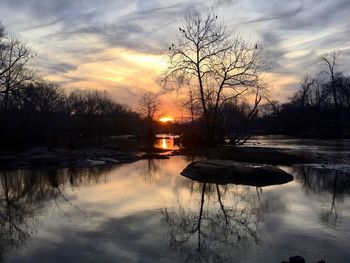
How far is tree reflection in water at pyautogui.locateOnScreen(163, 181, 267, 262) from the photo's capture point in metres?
8.13

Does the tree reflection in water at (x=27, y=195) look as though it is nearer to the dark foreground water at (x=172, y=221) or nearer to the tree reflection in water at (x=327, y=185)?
the dark foreground water at (x=172, y=221)

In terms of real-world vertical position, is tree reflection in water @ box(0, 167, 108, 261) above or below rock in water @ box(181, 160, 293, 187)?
below

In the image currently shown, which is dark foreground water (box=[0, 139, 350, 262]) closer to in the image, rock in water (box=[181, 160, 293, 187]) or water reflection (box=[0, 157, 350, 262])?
water reflection (box=[0, 157, 350, 262])

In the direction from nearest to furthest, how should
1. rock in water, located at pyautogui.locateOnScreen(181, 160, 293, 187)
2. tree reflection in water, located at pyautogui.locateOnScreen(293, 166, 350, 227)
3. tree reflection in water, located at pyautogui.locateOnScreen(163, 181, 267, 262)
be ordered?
tree reflection in water, located at pyautogui.locateOnScreen(163, 181, 267, 262)
tree reflection in water, located at pyautogui.locateOnScreen(293, 166, 350, 227)
rock in water, located at pyautogui.locateOnScreen(181, 160, 293, 187)

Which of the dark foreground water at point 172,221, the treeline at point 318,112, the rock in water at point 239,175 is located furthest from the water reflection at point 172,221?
the treeline at point 318,112

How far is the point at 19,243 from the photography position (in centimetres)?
848

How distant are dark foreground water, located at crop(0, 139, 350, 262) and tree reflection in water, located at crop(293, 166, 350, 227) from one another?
1.4 inches

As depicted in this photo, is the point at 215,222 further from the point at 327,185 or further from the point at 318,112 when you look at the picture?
the point at 318,112

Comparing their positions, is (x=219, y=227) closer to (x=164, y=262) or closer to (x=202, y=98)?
(x=164, y=262)

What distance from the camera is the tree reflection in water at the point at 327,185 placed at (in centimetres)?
1092

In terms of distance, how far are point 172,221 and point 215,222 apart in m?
1.00

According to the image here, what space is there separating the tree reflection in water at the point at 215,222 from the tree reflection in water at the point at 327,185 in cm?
164

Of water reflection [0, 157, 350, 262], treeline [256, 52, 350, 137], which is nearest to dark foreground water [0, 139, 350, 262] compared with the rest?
water reflection [0, 157, 350, 262]

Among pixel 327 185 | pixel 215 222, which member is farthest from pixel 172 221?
pixel 327 185
